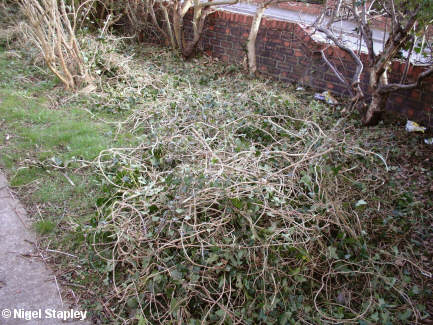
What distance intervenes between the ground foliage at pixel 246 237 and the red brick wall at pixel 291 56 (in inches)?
59.1

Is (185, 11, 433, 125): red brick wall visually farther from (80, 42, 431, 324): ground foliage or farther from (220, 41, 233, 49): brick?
(80, 42, 431, 324): ground foliage

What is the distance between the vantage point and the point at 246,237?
2.88 meters

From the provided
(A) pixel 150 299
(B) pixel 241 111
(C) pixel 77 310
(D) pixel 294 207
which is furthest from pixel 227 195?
(B) pixel 241 111

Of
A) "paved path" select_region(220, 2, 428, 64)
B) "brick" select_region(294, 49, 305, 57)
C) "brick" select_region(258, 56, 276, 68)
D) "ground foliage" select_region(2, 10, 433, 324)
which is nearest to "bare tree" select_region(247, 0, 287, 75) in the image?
"brick" select_region(258, 56, 276, 68)

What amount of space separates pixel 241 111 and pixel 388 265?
2.81m

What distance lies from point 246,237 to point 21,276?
66.4 inches

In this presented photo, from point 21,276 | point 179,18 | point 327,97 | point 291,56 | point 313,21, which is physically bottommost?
point 21,276

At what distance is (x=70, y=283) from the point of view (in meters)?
2.82

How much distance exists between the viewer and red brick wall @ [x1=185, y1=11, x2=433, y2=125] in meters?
5.50

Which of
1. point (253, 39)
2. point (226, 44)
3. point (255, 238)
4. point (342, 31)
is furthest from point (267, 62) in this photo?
point (255, 238)

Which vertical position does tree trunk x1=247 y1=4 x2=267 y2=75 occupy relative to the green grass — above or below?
above

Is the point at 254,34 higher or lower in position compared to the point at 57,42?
lower

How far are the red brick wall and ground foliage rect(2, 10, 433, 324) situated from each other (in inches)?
59.1

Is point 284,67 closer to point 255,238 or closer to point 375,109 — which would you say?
point 375,109
